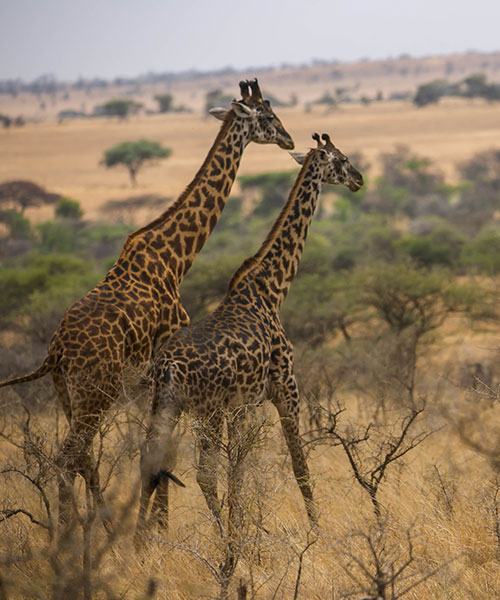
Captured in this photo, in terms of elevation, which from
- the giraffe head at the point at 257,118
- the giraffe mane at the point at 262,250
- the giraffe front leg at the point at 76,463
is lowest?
the giraffe front leg at the point at 76,463

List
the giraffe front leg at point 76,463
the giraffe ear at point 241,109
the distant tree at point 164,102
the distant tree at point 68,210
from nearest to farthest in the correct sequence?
the giraffe front leg at point 76,463
the giraffe ear at point 241,109
the distant tree at point 68,210
the distant tree at point 164,102

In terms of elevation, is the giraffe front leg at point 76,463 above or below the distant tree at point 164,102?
below

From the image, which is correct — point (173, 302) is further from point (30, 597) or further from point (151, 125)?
point (151, 125)

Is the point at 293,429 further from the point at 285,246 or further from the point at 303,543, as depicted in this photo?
the point at 285,246

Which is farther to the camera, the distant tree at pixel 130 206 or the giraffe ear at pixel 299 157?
the distant tree at pixel 130 206

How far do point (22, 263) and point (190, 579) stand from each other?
14656mm

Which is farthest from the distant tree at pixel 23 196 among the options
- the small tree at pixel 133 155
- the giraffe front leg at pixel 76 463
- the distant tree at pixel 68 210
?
the giraffe front leg at pixel 76 463

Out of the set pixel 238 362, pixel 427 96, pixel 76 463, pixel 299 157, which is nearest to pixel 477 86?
pixel 427 96

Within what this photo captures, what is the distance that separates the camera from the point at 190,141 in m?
48.2

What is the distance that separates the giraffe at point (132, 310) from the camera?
4.16m

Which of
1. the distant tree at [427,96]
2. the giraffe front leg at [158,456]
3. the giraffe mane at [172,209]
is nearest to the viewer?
the giraffe front leg at [158,456]

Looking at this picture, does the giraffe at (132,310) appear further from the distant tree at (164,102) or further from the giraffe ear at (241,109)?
the distant tree at (164,102)

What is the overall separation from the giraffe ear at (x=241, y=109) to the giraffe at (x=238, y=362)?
48cm

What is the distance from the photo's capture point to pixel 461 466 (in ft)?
18.5
